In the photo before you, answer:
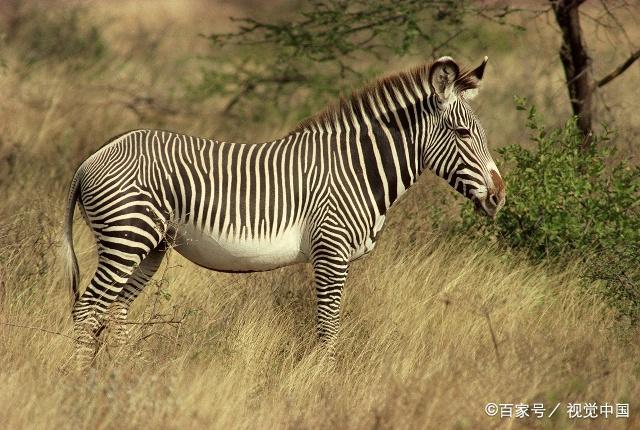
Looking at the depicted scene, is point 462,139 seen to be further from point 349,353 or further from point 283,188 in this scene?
point 349,353

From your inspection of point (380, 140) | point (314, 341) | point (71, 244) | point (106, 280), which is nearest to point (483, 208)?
point (380, 140)

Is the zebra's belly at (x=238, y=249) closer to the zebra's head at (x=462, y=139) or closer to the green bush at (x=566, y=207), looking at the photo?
the zebra's head at (x=462, y=139)

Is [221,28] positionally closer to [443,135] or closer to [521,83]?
[521,83]

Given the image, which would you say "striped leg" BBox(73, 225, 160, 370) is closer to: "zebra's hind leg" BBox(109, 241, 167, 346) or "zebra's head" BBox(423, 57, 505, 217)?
"zebra's hind leg" BBox(109, 241, 167, 346)

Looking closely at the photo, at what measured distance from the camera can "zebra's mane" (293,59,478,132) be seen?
6.32 meters

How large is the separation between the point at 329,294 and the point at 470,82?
1.66m

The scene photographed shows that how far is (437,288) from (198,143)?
2253 millimetres

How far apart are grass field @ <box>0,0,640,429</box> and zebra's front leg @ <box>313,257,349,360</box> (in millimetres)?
113

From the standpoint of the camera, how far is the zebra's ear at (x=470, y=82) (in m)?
6.29

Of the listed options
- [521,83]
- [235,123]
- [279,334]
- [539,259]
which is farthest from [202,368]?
[521,83]

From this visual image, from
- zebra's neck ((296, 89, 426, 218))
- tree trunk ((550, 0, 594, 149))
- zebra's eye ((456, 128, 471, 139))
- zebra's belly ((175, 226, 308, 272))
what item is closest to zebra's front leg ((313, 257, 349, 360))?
zebra's belly ((175, 226, 308, 272))

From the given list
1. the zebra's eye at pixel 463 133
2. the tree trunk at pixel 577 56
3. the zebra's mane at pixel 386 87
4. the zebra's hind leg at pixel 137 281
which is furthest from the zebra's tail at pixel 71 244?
the tree trunk at pixel 577 56

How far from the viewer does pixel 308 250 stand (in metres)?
6.25

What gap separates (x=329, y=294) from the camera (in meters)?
6.18
